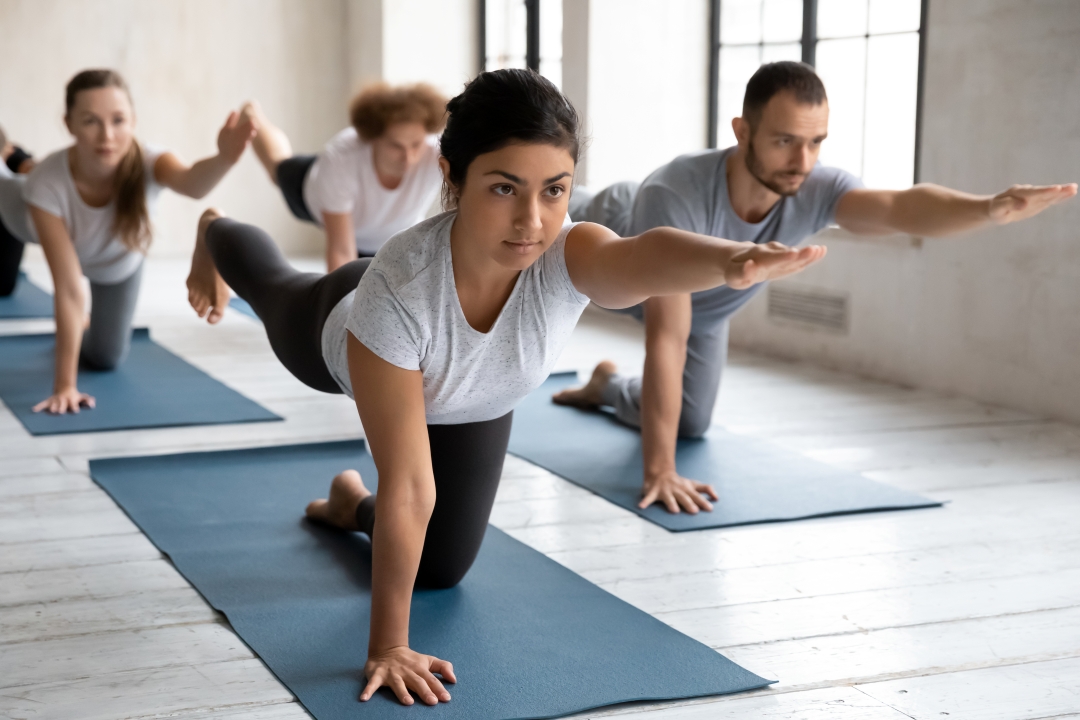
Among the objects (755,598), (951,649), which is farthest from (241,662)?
(951,649)

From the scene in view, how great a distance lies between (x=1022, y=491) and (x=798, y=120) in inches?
41.6

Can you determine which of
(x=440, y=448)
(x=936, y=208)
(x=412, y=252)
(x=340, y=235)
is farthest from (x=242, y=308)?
(x=412, y=252)

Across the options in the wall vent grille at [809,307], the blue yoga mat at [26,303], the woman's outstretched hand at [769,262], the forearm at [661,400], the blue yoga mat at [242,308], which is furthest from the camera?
the blue yoga mat at [242,308]

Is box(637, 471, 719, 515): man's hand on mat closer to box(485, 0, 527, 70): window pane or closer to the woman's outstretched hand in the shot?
the woman's outstretched hand

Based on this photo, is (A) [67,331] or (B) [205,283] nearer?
(B) [205,283]

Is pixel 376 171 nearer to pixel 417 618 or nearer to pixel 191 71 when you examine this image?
pixel 417 618

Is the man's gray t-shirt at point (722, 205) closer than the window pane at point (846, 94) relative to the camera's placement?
Yes

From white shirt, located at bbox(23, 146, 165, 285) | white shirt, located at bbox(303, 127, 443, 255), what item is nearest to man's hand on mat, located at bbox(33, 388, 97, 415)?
white shirt, located at bbox(23, 146, 165, 285)

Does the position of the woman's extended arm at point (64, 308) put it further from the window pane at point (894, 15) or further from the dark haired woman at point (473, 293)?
the window pane at point (894, 15)

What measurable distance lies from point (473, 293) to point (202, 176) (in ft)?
5.89

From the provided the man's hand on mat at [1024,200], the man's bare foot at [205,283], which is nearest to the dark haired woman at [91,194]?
the man's bare foot at [205,283]

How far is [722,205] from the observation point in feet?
8.80

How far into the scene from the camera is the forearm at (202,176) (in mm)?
3139

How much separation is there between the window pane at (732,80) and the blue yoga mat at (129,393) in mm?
2542
